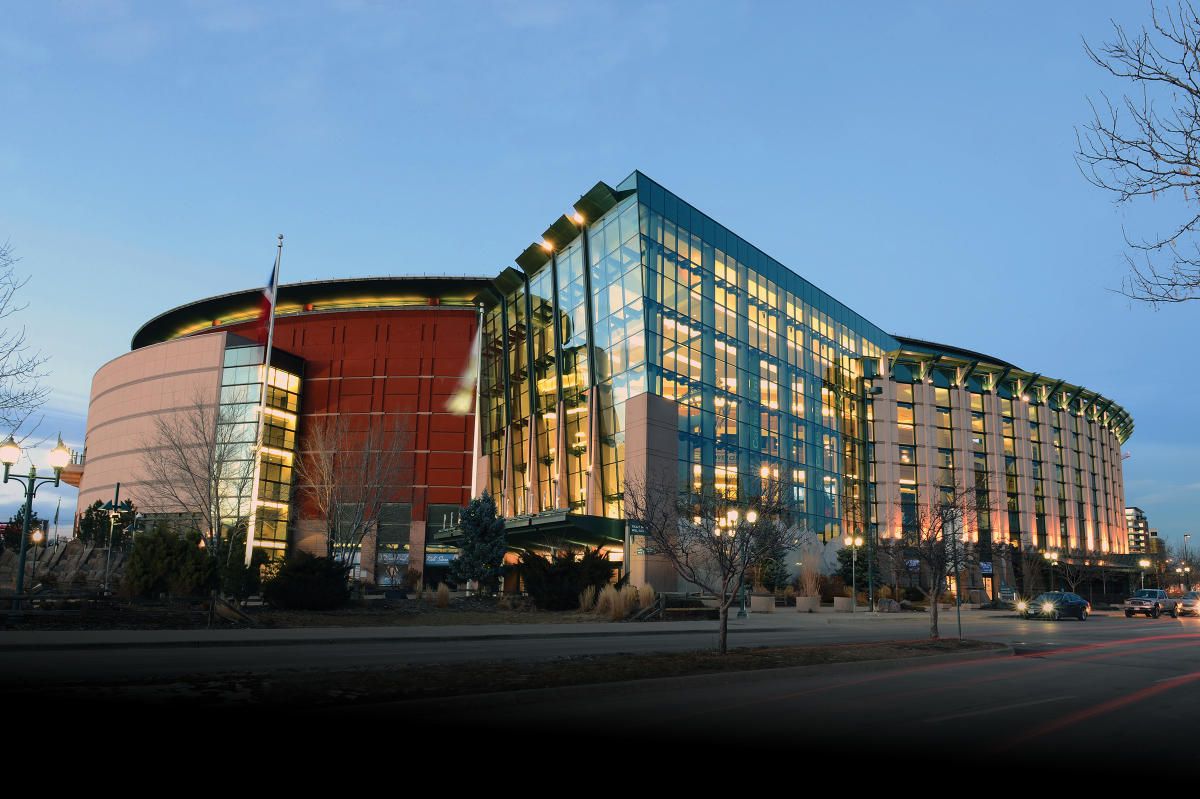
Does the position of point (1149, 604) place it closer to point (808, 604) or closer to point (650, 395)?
point (808, 604)

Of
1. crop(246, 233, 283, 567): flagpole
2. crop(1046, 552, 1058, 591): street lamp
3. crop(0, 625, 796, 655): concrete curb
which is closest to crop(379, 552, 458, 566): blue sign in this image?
crop(246, 233, 283, 567): flagpole

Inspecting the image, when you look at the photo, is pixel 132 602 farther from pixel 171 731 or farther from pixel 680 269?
pixel 680 269

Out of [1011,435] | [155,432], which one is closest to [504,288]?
[155,432]

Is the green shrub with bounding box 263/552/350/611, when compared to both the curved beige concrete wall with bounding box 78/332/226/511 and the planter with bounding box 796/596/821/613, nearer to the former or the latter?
the planter with bounding box 796/596/821/613

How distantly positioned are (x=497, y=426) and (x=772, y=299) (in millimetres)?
25586

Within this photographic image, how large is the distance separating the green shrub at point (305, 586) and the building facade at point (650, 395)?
18658mm

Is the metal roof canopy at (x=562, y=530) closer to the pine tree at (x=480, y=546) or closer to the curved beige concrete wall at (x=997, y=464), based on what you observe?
the pine tree at (x=480, y=546)

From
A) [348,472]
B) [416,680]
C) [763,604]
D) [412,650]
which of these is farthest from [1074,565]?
[416,680]

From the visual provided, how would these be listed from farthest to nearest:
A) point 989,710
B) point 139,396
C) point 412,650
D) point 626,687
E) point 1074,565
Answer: point 1074,565, point 139,396, point 412,650, point 626,687, point 989,710

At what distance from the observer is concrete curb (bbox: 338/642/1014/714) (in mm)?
9992

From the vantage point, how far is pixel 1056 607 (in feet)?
155

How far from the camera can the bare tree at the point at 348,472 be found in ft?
159

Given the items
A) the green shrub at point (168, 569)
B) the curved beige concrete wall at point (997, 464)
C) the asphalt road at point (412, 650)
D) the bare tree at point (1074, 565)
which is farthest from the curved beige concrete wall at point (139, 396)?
the bare tree at point (1074, 565)

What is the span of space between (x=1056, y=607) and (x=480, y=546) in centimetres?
3343
